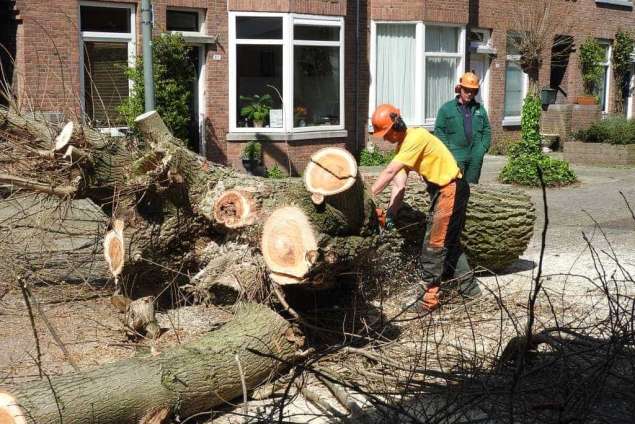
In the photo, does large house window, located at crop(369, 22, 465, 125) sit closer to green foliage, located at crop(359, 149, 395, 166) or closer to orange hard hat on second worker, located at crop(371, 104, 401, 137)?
green foliage, located at crop(359, 149, 395, 166)

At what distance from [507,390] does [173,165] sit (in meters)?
3.50

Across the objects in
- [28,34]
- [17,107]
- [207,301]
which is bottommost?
[207,301]

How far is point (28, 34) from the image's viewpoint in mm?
13484

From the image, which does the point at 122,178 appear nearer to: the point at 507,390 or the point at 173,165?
the point at 173,165

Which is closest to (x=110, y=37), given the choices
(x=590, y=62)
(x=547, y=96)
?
(x=547, y=96)

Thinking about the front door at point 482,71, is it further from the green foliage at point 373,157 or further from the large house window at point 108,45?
the large house window at point 108,45

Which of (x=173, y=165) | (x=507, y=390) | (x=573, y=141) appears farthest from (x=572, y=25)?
(x=507, y=390)

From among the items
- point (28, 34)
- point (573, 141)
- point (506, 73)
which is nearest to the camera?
point (28, 34)

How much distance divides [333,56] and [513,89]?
7891mm

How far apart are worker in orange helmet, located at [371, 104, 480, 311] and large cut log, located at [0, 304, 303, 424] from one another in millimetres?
1698

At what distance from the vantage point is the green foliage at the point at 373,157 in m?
18.3

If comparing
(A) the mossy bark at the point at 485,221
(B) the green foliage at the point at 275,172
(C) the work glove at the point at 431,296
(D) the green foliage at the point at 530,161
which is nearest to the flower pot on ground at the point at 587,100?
(D) the green foliage at the point at 530,161

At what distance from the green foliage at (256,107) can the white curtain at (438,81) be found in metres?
4.88

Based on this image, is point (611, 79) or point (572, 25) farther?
point (611, 79)
